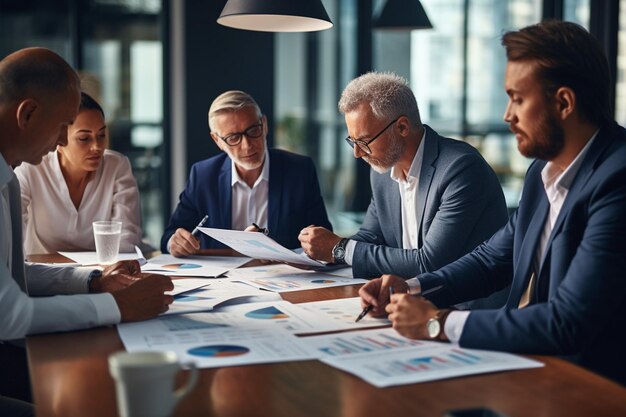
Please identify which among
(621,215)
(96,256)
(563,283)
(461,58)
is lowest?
(96,256)

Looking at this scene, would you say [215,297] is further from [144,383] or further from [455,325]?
[144,383]

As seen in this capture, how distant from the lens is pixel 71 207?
3305 mm

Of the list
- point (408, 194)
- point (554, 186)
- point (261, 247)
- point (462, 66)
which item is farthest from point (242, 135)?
point (462, 66)

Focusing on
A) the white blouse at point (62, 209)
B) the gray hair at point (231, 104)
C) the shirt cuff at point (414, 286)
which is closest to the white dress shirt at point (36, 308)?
the shirt cuff at point (414, 286)

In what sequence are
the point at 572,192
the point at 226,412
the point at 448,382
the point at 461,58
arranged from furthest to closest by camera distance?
the point at 461,58 < the point at 572,192 < the point at 448,382 < the point at 226,412

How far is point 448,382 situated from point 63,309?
89 cm

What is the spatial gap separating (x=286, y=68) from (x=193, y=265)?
3.71 metres

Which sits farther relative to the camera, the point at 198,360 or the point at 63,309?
the point at 63,309

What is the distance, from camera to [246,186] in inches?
136

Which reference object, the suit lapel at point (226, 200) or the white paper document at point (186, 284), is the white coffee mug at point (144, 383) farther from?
the suit lapel at point (226, 200)

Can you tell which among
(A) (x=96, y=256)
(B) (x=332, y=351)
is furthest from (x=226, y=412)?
(A) (x=96, y=256)

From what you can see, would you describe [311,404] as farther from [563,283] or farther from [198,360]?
[563,283]

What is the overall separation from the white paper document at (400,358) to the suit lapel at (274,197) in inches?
67.5

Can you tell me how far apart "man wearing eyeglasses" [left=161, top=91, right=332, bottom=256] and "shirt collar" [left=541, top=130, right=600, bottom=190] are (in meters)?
1.50
